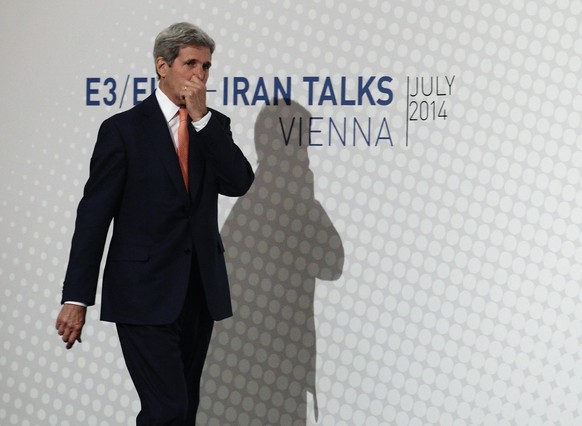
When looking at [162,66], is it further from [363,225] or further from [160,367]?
[363,225]

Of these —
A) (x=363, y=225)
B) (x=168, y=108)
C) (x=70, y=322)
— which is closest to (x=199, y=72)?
(x=168, y=108)

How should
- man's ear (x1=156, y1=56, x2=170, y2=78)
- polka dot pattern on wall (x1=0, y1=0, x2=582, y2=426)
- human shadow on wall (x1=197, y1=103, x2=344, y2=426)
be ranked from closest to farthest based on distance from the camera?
1. man's ear (x1=156, y1=56, x2=170, y2=78)
2. polka dot pattern on wall (x1=0, y1=0, x2=582, y2=426)
3. human shadow on wall (x1=197, y1=103, x2=344, y2=426)

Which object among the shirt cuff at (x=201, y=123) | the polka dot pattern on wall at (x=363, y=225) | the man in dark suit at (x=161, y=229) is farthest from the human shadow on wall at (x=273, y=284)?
the shirt cuff at (x=201, y=123)

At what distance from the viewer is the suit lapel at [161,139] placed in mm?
2795

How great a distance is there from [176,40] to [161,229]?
0.54m

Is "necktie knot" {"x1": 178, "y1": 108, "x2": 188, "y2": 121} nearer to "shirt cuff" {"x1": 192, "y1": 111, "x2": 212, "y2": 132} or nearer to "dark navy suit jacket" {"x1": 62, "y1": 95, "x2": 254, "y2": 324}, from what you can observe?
"dark navy suit jacket" {"x1": 62, "y1": 95, "x2": 254, "y2": 324}

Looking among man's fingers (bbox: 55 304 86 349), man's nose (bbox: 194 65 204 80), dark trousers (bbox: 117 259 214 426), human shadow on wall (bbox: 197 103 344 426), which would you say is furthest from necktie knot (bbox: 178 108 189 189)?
human shadow on wall (bbox: 197 103 344 426)

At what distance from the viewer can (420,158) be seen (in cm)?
362

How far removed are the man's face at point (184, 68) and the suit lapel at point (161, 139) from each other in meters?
0.08

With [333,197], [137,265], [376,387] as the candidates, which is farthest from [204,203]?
[376,387]

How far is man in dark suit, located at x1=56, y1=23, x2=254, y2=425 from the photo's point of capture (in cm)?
272

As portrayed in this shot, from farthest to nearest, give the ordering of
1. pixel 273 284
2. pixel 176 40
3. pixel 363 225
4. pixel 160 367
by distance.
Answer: pixel 273 284 < pixel 363 225 < pixel 176 40 < pixel 160 367

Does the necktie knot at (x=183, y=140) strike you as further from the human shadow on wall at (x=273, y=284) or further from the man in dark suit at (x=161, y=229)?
the human shadow on wall at (x=273, y=284)

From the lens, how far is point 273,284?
149 inches
